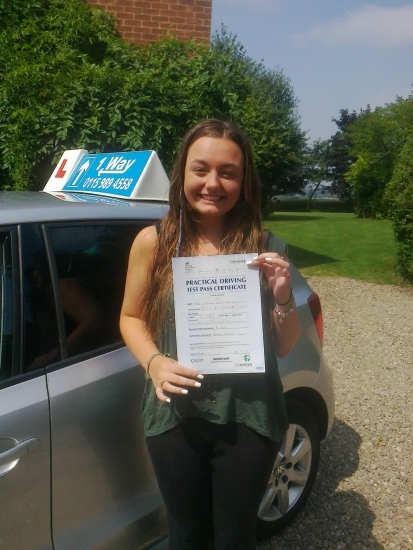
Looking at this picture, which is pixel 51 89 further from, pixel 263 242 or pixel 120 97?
pixel 263 242

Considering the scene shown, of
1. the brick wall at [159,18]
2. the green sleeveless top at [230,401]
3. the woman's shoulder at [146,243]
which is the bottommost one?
the green sleeveless top at [230,401]

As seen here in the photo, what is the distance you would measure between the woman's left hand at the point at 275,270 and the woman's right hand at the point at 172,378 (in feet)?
1.14

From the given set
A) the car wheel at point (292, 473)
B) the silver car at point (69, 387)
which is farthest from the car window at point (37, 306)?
the car wheel at point (292, 473)

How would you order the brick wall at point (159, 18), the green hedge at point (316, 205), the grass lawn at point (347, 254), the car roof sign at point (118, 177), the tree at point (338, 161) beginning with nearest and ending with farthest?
the car roof sign at point (118, 177) < the brick wall at point (159, 18) < the grass lawn at point (347, 254) < the green hedge at point (316, 205) < the tree at point (338, 161)

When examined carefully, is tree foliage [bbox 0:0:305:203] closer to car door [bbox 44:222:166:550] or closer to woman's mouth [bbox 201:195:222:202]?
car door [bbox 44:222:166:550]

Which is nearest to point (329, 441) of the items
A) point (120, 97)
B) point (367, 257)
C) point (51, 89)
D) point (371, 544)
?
point (371, 544)

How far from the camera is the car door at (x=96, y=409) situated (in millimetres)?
1986

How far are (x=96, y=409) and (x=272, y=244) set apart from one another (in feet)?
2.75

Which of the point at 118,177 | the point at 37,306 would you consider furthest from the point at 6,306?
the point at 118,177

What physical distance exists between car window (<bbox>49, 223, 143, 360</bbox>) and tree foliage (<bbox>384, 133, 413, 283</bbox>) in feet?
26.7

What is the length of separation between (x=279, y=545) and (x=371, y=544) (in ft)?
1.64

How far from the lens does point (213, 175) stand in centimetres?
184

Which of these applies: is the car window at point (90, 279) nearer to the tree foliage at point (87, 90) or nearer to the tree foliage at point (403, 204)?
the tree foliage at point (87, 90)

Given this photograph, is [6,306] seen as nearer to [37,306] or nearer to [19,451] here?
[37,306]
